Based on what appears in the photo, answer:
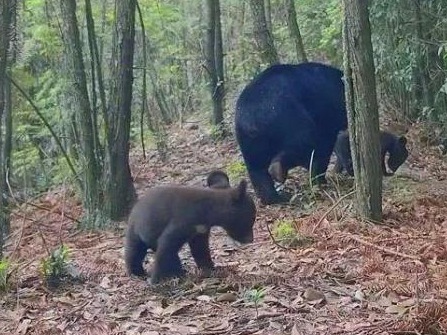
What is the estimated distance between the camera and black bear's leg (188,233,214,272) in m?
6.40

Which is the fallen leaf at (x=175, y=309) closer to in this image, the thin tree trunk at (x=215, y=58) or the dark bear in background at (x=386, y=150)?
the dark bear in background at (x=386, y=150)

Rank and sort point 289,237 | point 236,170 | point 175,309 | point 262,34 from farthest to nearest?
point 262,34, point 236,170, point 289,237, point 175,309

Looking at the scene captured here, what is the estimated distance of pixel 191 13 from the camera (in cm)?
Answer: 2420

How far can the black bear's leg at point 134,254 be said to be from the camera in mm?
6578

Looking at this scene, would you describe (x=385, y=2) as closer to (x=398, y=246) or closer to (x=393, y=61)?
(x=393, y=61)

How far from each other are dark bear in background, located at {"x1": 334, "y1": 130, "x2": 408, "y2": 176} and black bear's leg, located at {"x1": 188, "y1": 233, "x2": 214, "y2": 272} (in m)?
4.28

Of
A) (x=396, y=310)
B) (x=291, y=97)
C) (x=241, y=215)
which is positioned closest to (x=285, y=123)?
(x=291, y=97)

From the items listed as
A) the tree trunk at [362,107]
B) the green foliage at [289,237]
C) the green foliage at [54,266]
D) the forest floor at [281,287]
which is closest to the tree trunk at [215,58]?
the forest floor at [281,287]

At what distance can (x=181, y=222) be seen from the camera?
612cm

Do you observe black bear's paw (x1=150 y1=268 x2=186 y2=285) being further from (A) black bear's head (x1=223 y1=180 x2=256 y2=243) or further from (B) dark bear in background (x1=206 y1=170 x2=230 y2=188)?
(B) dark bear in background (x1=206 y1=170 x2=230 y2=188)

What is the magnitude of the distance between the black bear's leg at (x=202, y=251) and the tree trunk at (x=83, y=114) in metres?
3.51

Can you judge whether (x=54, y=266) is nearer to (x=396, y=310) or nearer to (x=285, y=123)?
(x=396, y=310)

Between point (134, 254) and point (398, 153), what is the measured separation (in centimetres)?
501

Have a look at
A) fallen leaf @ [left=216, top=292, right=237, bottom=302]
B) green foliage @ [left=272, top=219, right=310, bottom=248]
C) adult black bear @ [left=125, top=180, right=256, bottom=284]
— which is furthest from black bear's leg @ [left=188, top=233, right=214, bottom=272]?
green foliage @ [left=272, top=219, right=310, bottom=248]
